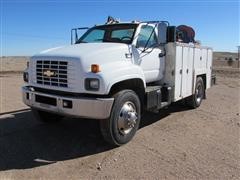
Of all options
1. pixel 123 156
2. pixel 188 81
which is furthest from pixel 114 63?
pixel 188 81

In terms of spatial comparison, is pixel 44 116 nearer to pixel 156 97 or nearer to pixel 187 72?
pixel 156 97

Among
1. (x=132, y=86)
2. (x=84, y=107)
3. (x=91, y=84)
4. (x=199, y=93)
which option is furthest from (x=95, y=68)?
(x=199, y=93)

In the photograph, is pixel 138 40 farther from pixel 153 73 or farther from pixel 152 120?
pixel 152 120

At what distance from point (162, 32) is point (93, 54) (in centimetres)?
233

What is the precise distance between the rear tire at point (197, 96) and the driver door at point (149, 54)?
2152 mm

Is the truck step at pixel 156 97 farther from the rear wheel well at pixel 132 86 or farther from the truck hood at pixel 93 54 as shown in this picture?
the truck hood at pixel 93 54

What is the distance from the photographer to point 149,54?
261 inches

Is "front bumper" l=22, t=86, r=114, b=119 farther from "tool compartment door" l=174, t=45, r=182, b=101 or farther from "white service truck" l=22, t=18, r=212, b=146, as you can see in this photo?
"tool compartment door" l=174, t=45, r=182, b=101

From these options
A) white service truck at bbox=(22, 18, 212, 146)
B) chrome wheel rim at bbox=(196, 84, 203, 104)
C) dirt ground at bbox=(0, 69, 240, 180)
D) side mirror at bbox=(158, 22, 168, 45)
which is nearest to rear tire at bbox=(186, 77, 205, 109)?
chrome wheel rim at bbox=(196, 84, 203, 104)

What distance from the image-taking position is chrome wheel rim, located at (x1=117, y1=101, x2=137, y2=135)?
5.54m

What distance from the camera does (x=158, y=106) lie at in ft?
21.7

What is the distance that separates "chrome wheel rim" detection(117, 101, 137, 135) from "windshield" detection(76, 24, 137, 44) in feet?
4.66

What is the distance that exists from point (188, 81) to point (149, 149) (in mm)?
3211

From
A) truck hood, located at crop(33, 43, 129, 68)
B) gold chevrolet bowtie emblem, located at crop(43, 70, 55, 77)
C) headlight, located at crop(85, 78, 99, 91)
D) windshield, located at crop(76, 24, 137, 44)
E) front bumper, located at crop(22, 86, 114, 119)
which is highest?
windshield, located at crop(76, 24, 137, 44)
